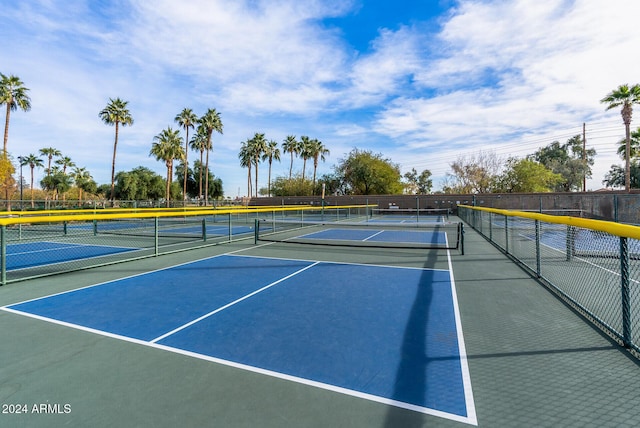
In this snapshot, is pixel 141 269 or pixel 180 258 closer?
pixel 141 269

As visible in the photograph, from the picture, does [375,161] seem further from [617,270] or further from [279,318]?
[279,318]

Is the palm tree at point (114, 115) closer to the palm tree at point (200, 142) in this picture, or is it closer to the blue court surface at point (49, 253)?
the palm tree at point (200, 142)

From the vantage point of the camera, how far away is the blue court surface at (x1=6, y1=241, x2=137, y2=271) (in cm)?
1066

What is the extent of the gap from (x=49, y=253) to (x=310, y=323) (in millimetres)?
12710

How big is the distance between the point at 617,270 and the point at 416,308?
21.8 ft

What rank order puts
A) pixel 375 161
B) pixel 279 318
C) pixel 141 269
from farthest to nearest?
pixel 375 161 → pixel 141 269 → pixel 279 318

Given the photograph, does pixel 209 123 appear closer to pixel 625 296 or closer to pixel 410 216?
pixel 410 216

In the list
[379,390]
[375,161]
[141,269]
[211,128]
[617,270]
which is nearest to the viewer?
[379,390]

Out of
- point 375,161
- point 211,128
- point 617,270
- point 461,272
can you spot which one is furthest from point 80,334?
point 375,161

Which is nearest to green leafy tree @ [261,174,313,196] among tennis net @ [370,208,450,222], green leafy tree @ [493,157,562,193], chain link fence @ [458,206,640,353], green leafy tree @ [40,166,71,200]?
tennis net @ [370,208,450,222]

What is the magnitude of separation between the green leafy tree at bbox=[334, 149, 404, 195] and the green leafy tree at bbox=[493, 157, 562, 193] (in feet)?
56.5

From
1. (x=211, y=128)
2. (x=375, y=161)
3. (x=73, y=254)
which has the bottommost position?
(x=73, y=254)

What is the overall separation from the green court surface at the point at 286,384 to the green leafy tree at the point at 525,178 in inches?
2067

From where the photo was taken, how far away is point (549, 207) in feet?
116
